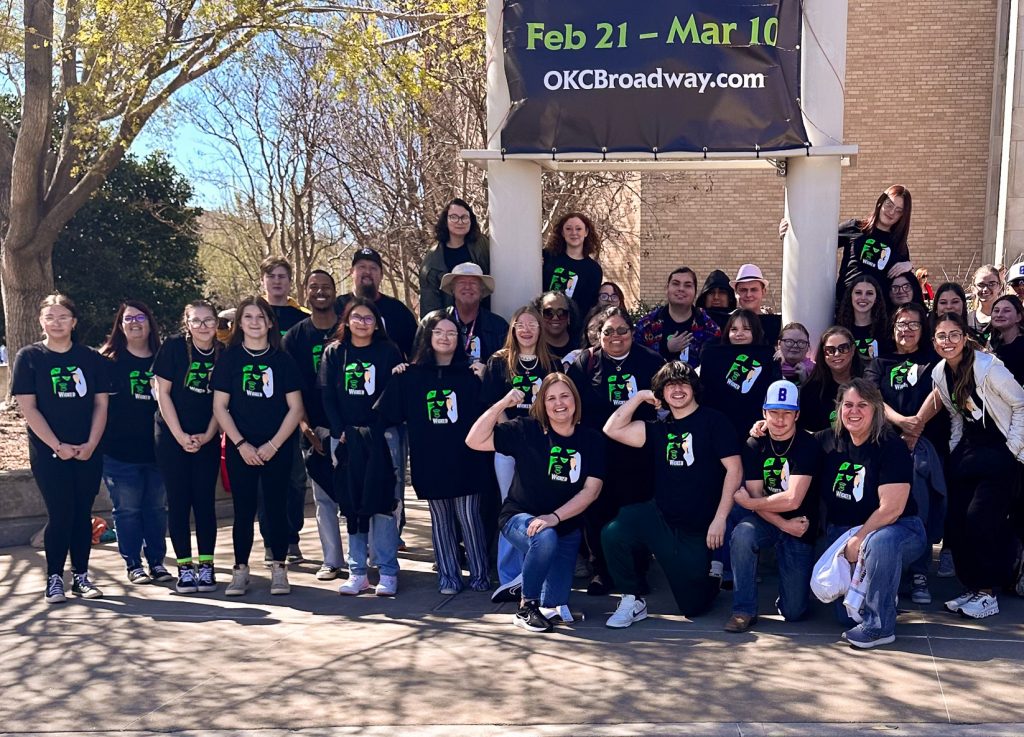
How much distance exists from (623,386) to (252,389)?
2.41 meters

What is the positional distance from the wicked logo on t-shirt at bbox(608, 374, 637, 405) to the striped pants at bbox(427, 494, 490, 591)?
1.16m

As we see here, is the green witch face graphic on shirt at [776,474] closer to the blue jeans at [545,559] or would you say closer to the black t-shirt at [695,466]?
the black t-shirt at [695,466]

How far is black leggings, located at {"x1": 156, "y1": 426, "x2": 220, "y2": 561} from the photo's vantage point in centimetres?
702

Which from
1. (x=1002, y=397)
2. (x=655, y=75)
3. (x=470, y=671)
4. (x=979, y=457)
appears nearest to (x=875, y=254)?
(x=1002, y=397)

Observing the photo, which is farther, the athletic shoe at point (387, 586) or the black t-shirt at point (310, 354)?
the black t-shirt at point (310, 354)

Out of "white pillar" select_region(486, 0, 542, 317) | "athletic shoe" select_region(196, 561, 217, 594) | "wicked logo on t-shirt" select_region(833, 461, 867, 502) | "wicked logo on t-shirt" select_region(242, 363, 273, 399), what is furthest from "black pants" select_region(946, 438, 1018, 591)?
"athletic shoe" select_region(196, 561, 217, 594)

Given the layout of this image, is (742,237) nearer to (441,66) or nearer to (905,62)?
(905,62)

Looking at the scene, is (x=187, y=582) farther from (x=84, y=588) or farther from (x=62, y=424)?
(x=62, y=424)

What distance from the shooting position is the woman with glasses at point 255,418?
694cm

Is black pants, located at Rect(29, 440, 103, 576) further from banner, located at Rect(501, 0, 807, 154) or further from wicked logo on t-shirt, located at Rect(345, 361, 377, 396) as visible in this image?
banner, located at Rect(501, 0, 807, 154)

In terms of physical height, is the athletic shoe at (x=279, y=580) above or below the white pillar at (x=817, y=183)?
below

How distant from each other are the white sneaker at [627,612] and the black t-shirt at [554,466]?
52 centimetres

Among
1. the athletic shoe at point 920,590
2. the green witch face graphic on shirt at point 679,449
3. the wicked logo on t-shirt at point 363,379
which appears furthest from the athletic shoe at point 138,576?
the athletic shoe at point 920,590

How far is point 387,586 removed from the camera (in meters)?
6.92
